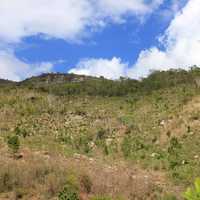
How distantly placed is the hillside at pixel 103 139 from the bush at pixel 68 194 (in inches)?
0.9

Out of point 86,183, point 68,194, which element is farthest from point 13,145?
point 68,194

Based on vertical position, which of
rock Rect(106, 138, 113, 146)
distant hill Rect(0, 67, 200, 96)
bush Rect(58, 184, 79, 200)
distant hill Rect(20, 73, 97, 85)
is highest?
distant hill Rect(20, 73, 97, 85)

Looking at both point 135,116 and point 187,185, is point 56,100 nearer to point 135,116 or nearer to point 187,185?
point 135,116

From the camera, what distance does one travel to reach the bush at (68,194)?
11.5 m

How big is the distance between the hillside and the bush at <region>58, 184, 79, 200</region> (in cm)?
2

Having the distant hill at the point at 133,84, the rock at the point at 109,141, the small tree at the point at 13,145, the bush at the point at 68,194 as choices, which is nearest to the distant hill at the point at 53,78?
the distant hill at the point at 133,84

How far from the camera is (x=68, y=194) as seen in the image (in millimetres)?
11562

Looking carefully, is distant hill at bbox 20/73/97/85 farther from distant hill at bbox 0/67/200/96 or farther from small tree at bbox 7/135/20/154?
small tree at bbox 7/135/20/154

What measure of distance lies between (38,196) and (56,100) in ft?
48.8

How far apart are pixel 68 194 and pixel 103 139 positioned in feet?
27.7

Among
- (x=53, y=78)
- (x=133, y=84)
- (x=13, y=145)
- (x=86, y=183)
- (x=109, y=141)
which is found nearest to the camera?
(x=86, y=183)

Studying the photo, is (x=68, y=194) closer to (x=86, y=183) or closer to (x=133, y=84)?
(x=86, y=183)

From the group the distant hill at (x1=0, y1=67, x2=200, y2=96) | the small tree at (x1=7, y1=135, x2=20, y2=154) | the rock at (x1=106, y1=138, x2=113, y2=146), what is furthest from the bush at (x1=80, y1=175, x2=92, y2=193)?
the distant hill at (x1=0, y1=67, x2=200, y2=96)

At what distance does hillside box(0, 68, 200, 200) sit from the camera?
42.1 ft
